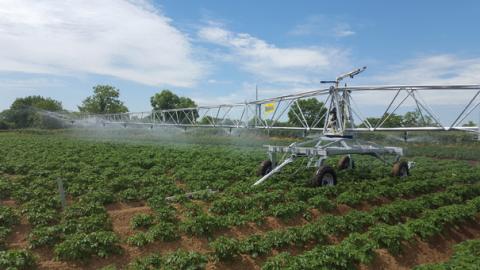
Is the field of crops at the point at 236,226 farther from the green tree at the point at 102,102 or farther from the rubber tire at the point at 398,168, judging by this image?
the green tree at the point at 102,102

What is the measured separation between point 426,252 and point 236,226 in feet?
15.6

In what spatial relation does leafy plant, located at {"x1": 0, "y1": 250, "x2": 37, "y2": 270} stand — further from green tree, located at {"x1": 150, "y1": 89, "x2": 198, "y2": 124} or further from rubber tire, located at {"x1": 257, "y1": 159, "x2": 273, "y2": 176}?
green tree, located at {"x1": 150, "y1": 89, "x2": 198, "y2": 124}

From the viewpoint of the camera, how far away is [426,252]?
8711mm

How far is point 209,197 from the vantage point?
11.5m

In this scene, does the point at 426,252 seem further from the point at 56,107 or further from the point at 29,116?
the point at 56,107

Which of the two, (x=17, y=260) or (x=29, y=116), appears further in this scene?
(x=29, y=116)

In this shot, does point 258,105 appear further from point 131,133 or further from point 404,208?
point 131,133

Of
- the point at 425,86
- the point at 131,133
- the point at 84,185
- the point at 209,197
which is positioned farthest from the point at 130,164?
the point at 131,133

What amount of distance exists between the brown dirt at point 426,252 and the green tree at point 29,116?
7438 cm

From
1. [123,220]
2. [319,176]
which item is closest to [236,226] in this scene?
[123,220]

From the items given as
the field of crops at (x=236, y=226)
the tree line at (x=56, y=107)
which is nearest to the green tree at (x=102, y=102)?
the tree line at (x=56, y=107)

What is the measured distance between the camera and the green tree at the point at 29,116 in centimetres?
7344

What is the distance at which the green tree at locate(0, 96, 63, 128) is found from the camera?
241 ft

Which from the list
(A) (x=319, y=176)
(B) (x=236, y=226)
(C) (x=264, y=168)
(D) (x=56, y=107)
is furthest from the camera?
(D) (x=56, y=107)
